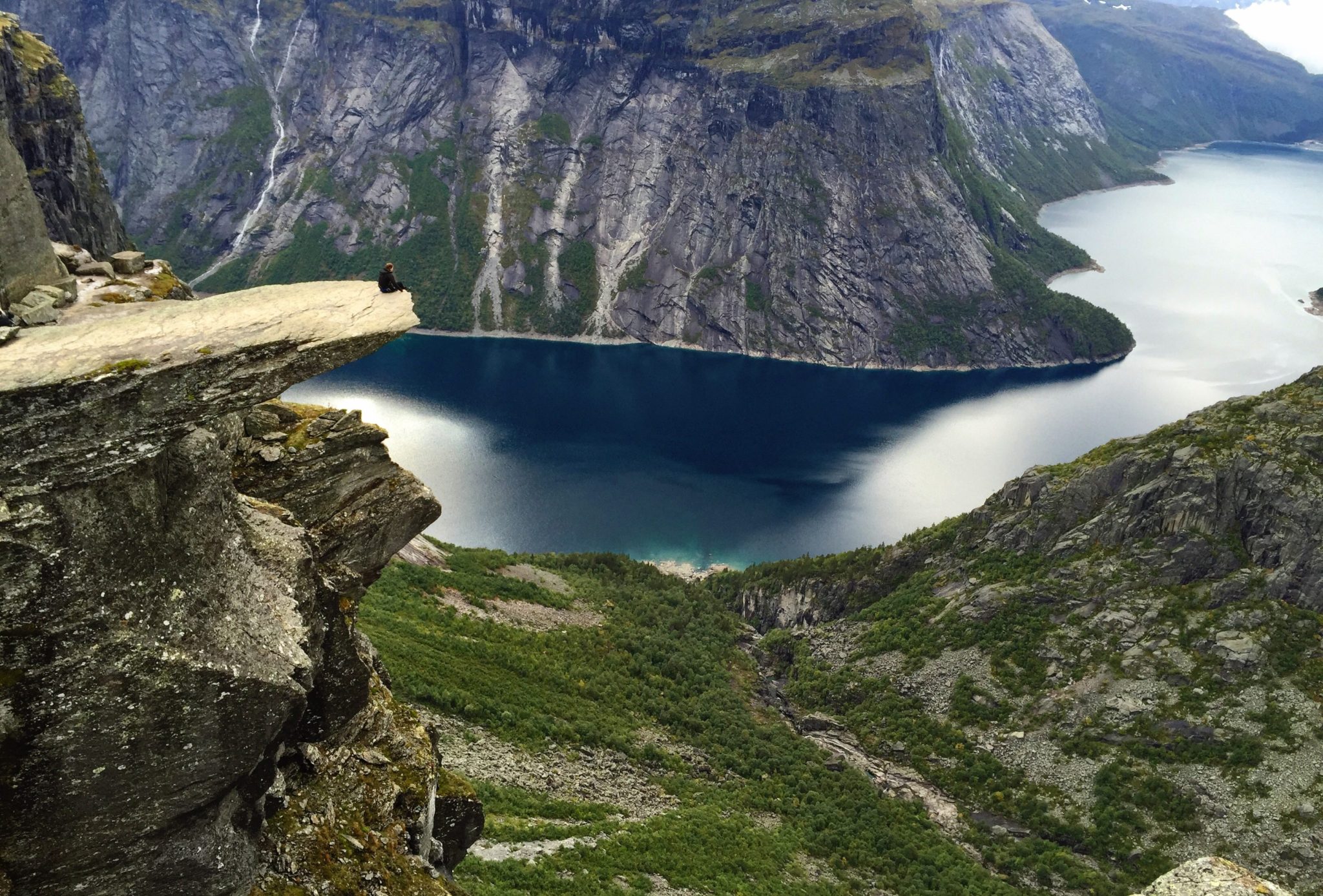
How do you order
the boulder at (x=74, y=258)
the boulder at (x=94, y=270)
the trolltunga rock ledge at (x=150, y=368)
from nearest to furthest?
the trolltunga rock ledge at (x=150, y=368), the boulder at (x=94, y=270), the boulder at (x=74, y=258)

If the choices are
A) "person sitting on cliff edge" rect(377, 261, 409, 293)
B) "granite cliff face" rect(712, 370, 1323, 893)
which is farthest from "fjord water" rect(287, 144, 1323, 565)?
"person sitting on cliff edge" rect(377, 261, 409, 293)

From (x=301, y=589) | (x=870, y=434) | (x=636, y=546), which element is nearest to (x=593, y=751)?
(x=301, y=589)

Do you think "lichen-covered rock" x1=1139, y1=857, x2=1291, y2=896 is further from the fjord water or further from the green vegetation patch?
the fjord water

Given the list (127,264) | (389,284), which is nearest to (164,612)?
(389,284)

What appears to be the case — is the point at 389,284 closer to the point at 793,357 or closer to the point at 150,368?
the point at 150,368

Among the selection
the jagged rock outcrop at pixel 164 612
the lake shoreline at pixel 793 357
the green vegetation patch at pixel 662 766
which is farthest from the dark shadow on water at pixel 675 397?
the jagged rock outcrop at pixel 164 612

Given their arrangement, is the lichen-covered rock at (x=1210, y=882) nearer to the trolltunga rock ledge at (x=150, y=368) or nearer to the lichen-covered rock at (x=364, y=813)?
the lichen-covered rock at (x=364, y=813)
